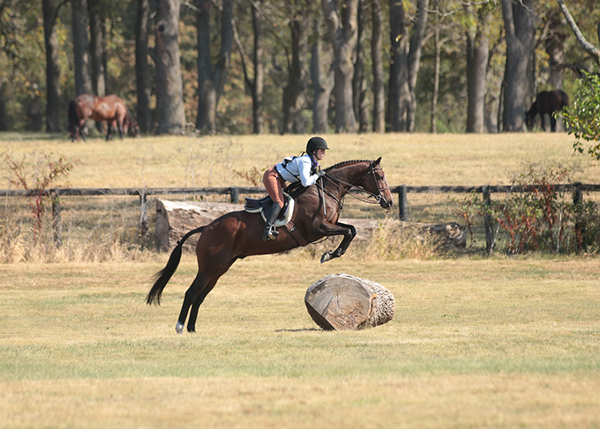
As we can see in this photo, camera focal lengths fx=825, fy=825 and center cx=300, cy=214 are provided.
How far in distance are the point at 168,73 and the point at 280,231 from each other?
26.2m

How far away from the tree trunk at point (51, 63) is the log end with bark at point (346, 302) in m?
36.1

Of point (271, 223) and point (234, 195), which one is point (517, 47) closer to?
point (234, 195)

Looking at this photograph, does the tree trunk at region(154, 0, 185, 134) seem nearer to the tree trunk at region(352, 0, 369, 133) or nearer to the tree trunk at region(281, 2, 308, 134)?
the tree trunk at region(281, 2, 308, 134)

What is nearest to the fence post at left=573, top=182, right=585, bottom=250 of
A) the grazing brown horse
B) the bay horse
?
the bay horse

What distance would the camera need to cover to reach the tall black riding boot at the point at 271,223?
11.3 meters

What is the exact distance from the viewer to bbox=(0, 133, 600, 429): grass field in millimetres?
6125

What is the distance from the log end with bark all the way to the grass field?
0.34m

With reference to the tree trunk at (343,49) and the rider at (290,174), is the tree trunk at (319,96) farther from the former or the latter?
the rider at (290,174)

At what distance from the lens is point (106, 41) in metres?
50.8

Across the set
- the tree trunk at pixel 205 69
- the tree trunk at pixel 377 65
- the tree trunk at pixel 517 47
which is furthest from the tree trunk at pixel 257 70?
the tree trunk at pixel 517 47

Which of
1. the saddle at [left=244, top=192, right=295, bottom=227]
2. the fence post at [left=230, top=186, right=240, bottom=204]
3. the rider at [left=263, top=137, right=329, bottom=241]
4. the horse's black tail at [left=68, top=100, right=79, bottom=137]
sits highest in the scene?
the horse's black tail at [left=68, top=100, right=79, bottom=137]

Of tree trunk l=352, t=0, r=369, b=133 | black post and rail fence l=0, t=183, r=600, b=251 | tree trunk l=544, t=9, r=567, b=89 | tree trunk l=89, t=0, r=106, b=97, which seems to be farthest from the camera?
tree trunk l=544, t=9, r=567, b=89

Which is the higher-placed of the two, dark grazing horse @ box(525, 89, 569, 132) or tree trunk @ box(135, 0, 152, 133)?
tree trunk @ box(135, 0, 152, 133)

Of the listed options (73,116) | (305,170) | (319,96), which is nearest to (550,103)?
(319,96)
